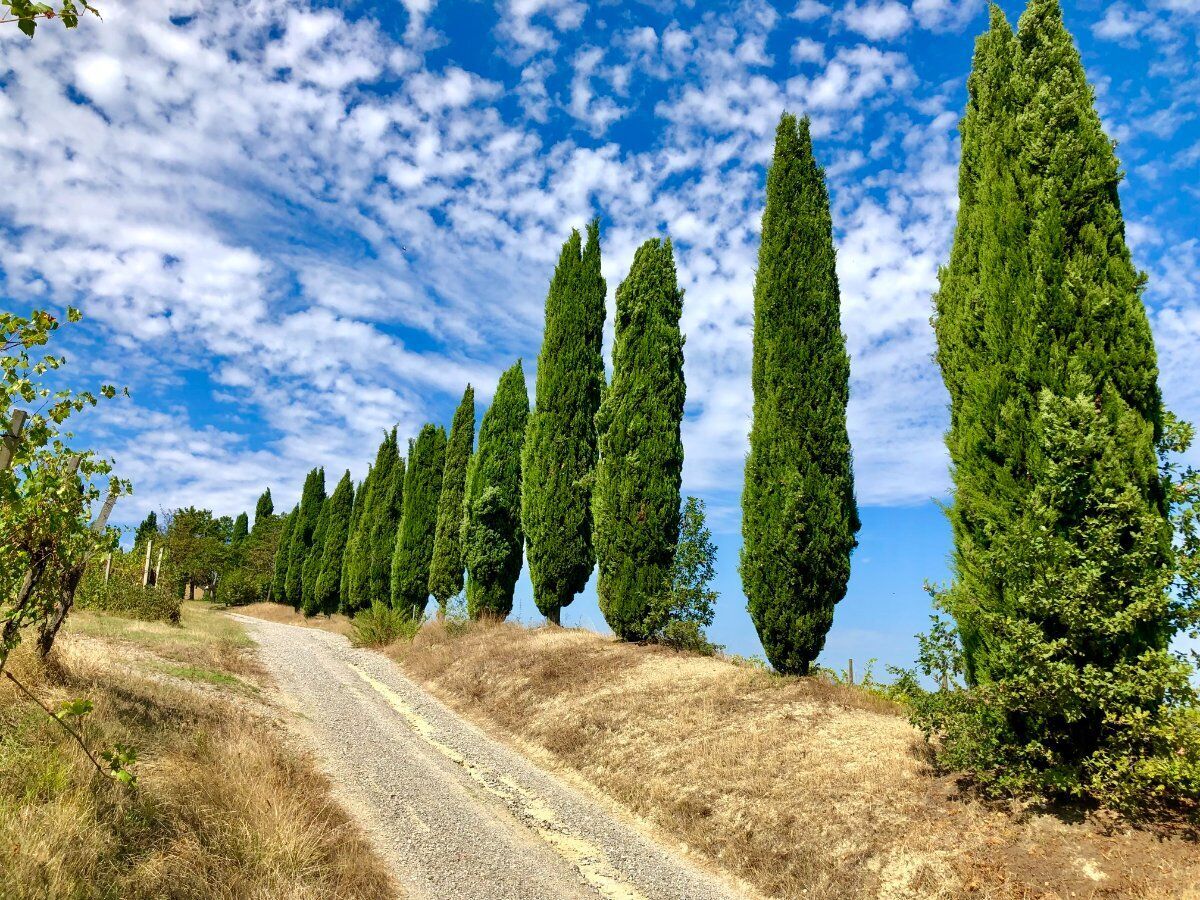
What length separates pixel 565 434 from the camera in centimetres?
2188

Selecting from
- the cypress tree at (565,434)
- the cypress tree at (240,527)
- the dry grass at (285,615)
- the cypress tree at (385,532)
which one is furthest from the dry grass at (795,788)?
the cypress tree at (240,527)

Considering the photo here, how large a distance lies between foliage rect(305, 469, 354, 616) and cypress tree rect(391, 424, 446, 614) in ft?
37.0

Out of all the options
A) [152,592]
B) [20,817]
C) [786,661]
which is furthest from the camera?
[152,592]

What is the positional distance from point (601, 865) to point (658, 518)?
10279 millimetres

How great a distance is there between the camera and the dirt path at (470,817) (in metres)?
6.75

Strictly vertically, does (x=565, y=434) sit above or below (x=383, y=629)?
above

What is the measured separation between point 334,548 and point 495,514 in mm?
23983

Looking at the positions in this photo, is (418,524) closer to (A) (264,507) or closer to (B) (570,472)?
(B) (570,472)

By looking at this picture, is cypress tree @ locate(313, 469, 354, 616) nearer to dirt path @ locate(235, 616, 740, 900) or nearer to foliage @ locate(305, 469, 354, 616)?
foliage @ locate(305, 469, 354, 616)

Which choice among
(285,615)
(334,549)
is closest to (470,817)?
(334,549)

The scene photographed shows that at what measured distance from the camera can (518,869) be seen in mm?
6945

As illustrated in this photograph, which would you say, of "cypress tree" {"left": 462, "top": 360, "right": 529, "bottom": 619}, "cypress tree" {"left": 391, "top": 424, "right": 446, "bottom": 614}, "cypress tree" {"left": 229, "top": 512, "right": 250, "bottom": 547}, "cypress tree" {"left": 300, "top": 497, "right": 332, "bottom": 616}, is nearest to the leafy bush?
"cypress tree" {"left": 462, "top": 360, "right": 529, "bottom": 619}

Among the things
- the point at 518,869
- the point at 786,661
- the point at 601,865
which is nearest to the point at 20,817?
the point at 518,869

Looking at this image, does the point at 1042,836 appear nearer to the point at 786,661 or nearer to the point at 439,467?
the point at 786,661
